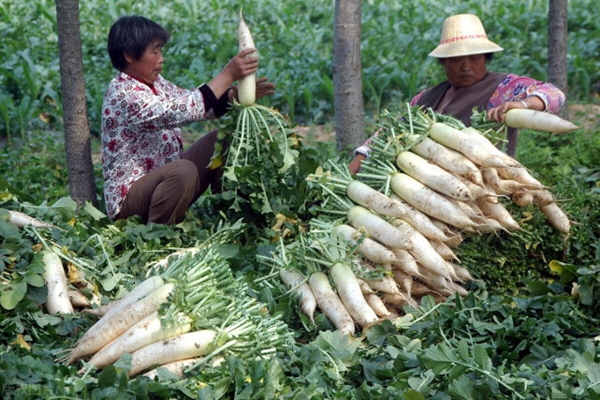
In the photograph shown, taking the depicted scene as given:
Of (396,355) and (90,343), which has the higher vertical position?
(90,343)

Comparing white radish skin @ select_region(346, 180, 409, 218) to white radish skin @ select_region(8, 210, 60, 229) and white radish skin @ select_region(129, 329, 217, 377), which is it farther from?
white radish skin @ select_region(8, 210, 60, 229)

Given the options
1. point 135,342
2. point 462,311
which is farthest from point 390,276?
point 135,342

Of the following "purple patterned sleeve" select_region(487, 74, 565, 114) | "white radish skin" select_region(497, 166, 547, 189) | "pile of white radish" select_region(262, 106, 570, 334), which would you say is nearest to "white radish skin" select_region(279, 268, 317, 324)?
"pile of white radish" select_region(262, 106, 570, 334)

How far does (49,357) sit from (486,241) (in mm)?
2149

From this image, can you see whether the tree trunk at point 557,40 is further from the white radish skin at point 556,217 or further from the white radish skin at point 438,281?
the white radish skin at point 438,281

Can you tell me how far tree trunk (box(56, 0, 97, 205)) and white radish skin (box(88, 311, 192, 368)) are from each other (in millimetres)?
2359

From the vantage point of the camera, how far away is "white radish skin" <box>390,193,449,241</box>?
4449mm

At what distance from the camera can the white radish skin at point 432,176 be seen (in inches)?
174

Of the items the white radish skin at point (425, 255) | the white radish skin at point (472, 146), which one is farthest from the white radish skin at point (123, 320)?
the white radish skin at point (472, 146)

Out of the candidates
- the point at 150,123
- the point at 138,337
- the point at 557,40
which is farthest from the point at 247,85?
the point at 557,40

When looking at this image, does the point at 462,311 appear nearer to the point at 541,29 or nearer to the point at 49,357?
the point at 49,357

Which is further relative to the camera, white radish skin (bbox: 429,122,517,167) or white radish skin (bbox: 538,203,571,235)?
white radish skin (bbox: 538,203,571,235)

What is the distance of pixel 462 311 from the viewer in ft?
13.0

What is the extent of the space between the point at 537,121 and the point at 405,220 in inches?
31.7
